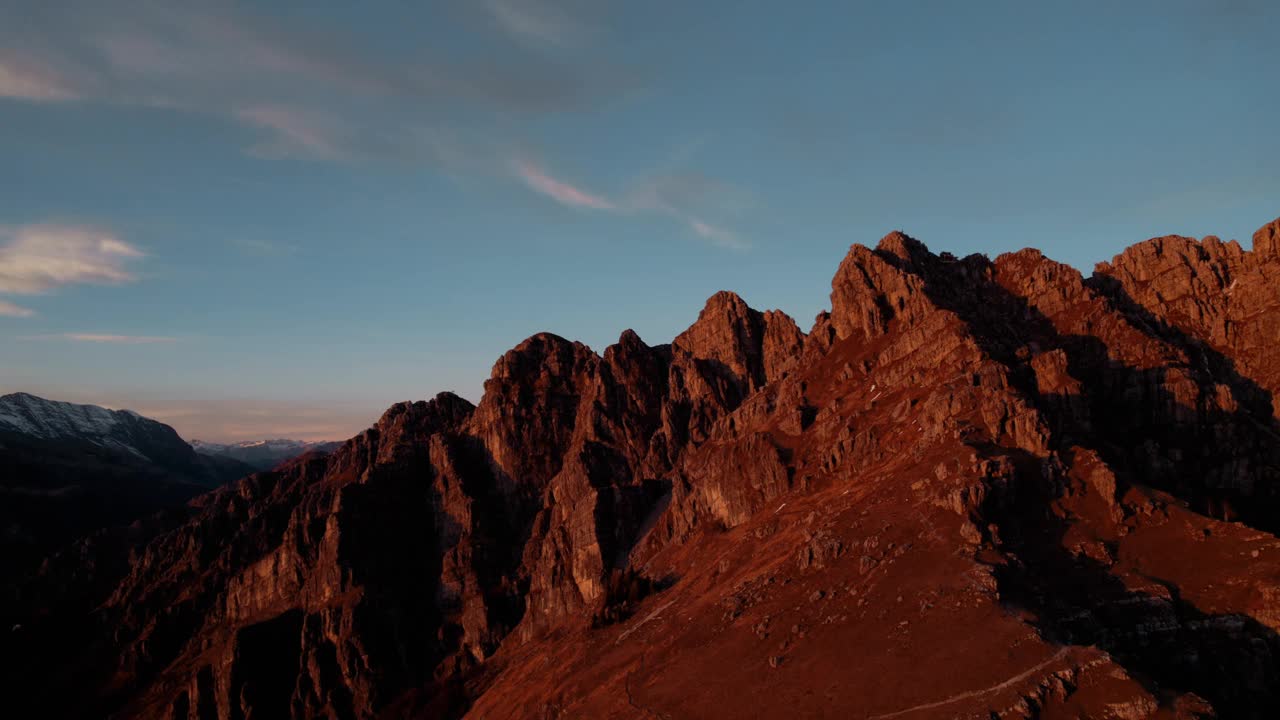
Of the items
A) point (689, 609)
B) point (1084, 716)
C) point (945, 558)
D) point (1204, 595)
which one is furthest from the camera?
point (689, 609)

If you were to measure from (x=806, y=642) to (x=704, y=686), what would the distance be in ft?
52.1

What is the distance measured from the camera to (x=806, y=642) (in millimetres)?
104625

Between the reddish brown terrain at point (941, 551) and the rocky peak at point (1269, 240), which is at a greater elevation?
the rocky peak at point (1269, 240)

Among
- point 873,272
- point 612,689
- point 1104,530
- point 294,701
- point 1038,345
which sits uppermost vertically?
point 873,272

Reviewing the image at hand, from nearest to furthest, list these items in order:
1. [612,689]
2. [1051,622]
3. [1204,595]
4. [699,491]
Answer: [1051,622] → [1204,595] → [612,689] → [699,491]

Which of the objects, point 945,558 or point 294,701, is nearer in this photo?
point 945,558

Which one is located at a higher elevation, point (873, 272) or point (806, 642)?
point (873, 272)

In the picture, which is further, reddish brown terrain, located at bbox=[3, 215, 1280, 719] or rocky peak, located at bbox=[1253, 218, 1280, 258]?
rocky peak, located at bbox=[1253, 218, 1280, 258]

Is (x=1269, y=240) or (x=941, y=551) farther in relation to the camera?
(x=1269, y=240)

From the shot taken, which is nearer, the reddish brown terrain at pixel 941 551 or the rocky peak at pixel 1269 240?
the reddish brown terrain at pixel 941 551

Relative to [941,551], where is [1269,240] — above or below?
above

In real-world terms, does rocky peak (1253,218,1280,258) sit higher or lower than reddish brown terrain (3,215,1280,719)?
higher

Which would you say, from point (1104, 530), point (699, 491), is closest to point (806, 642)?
point (1104, 530)

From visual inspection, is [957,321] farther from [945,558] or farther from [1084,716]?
[1084,716]
